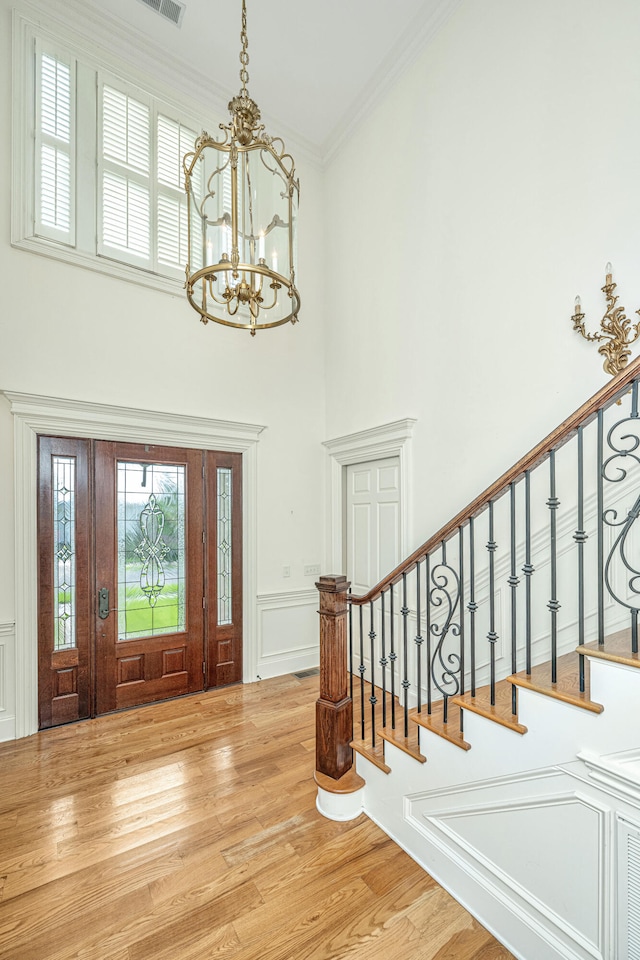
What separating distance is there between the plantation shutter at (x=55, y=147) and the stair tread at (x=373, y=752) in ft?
13.4

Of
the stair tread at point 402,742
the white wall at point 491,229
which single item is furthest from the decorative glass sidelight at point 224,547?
the stair tread at point 402,742

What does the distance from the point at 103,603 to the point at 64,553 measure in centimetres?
49

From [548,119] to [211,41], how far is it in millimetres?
2947

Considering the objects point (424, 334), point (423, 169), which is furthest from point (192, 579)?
point (423, 169)

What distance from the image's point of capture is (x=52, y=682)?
3.32 m

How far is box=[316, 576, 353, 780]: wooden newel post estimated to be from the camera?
7.90 ft

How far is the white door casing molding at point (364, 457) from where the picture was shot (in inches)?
143

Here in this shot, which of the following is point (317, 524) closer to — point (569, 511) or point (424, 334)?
point (424, 334)

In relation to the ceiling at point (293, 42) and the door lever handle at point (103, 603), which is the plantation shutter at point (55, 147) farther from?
the door lever handle at point (103, 603)

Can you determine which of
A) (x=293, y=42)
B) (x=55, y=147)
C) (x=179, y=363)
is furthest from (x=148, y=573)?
(x=293, y=42)

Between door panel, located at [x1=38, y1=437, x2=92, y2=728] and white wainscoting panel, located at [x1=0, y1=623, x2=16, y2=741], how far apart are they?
0.16m

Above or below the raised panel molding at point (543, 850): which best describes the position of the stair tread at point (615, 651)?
above

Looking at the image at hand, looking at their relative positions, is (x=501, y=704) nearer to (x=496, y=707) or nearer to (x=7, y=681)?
(x=496, y=707)

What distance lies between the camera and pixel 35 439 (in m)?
3.29
